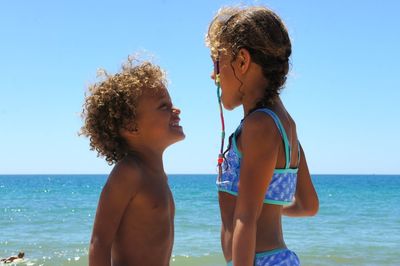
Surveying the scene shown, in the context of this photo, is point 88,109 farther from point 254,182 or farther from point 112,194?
point 254,182

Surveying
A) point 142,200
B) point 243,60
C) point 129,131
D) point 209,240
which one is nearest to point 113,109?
point 129,131

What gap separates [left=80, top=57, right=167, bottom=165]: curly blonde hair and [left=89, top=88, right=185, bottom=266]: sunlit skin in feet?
0.14

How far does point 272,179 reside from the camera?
2285 mm

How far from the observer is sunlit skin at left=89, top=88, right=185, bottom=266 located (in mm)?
2592

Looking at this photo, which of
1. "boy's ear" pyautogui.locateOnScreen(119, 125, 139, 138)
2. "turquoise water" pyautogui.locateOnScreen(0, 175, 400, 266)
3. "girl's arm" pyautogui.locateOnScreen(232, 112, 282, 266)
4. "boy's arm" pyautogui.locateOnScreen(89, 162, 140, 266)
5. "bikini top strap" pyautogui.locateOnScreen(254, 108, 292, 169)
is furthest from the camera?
"turquoise water" pyautogui.locateOnScreen(0, 175, 400, 266)

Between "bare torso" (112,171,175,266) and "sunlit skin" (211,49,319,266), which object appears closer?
"sunlit skin" (211,49,319,266)

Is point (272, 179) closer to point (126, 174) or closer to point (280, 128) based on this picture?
point (280, 128)

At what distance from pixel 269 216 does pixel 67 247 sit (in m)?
10.4

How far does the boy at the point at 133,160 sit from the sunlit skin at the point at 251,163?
490 millimetres

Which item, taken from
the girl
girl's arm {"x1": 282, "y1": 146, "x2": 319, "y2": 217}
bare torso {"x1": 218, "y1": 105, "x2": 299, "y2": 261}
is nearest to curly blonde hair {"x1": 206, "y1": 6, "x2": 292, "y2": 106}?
the girl

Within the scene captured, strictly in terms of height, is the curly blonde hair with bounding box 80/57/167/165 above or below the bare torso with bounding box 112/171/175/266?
above

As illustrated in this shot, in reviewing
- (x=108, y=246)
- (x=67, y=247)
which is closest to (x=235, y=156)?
(x=108, y=246)

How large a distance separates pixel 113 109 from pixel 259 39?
32.9 inches

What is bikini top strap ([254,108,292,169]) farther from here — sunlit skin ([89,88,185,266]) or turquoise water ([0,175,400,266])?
turquoise water ([0,175,400,266])
